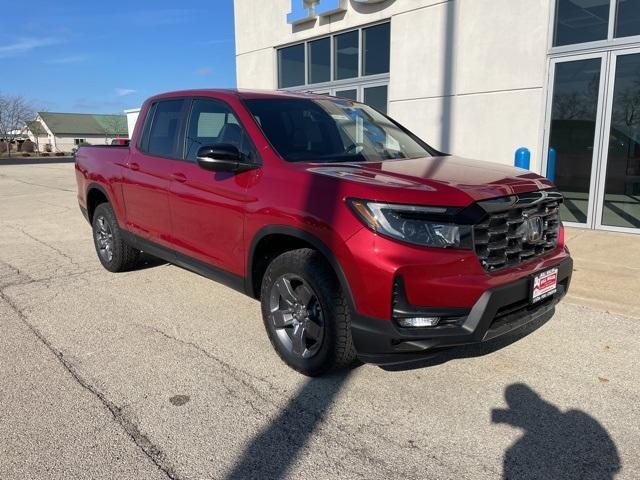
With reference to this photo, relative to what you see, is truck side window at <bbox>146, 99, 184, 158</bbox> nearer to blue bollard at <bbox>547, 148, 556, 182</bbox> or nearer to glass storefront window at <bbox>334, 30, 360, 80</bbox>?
blue bollard at <bbox>547, 148, 556, 182</bbox>

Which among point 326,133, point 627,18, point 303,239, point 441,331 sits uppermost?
point 627,18

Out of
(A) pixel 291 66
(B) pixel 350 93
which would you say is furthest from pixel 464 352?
(A) pixel 291 66

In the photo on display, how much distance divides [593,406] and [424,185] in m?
1.61

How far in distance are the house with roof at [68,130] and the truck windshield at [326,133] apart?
8904cm

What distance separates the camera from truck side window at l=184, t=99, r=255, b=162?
386cm

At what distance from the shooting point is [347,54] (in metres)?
11.3

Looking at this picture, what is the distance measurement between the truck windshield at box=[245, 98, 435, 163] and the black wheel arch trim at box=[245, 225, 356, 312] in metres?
0.53

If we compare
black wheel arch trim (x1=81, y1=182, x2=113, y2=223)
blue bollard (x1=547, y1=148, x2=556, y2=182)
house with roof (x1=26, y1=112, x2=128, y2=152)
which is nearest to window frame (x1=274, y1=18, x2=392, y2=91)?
blue bollard (x1=547, y1=148, x2=556, y2=182)

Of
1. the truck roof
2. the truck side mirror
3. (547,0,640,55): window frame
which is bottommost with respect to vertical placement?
the truck side mirror

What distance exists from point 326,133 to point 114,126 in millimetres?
97309

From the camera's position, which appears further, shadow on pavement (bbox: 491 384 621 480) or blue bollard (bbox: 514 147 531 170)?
blue bollard (bbox: 514 147 531 170)

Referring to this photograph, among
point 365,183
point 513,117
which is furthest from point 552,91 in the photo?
point 365,183

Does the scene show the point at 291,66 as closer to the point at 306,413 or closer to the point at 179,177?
the point at 179,177

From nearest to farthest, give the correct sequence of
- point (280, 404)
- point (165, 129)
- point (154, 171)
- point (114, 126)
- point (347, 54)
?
point (280, 404) → point (154, 171) → point (165, 129) → point (347, 54) → point (114, 126)
